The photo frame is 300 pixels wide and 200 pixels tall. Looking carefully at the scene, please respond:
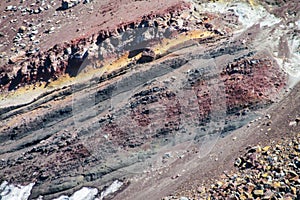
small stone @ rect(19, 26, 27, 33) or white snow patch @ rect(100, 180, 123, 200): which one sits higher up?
small stone @ rect(19, 26, 27, 33)

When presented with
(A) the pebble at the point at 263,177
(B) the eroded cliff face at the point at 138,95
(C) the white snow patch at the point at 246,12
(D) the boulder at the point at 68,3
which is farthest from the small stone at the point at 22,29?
(A) the pebble at the point at 263,177

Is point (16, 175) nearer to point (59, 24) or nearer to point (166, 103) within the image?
point (166, 103)

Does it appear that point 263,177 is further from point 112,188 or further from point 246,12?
Answer: point 246,12

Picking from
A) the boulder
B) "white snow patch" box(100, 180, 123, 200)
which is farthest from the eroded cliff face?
the boulder

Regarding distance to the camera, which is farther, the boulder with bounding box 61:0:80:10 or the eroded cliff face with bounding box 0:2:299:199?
the boulder with bounding box 61:0:80:10

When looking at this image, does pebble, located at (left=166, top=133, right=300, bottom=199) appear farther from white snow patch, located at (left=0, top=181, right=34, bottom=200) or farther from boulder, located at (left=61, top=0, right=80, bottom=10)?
boulder, located at (left=61, top=0, right=80, bottom=10)

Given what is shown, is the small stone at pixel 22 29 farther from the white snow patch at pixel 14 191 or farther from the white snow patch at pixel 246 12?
the white snow patch at pixel 246 12
